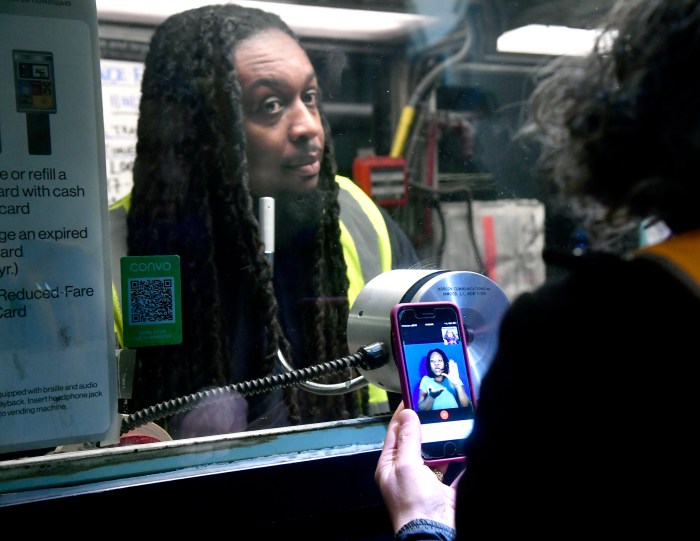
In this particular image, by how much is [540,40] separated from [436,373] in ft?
3.00

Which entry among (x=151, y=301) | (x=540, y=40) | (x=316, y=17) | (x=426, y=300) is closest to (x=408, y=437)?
(x=426, y=300)

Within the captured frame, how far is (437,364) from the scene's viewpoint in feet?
3.95

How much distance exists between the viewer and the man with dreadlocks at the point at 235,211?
1.36 meters

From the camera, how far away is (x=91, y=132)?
3.72ft

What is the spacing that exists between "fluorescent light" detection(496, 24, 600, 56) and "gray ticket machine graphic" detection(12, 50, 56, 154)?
997mm

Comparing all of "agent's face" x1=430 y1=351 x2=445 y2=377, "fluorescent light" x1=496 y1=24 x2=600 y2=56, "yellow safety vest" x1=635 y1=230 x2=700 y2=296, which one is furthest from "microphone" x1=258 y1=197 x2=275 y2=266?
"yellow safety vest" x1=635 y1=230 x2=700 y2=296

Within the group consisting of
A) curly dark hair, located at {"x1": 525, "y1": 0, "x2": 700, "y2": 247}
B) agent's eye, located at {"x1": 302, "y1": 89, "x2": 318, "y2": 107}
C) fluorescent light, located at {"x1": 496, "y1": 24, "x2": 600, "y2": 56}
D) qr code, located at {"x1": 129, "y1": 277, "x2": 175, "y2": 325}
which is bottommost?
qr code, located at {"x1": 129, "y1": 277, "x2": 175, "y2": 325}

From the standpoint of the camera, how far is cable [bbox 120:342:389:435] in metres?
1.28

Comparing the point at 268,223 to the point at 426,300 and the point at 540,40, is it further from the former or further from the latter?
the point at 540,40

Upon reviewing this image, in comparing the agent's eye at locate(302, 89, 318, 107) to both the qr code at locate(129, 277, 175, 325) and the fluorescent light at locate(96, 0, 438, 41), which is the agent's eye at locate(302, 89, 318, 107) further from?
the qr code at locate(129, 277, 175, 325)

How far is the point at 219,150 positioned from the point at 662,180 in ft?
2.95

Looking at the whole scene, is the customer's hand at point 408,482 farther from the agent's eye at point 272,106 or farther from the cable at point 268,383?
the agent's eye at point 272,106

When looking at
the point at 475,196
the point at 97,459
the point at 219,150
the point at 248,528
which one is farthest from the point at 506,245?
the point at 97,459

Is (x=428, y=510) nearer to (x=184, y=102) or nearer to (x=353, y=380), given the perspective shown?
(x=353, y=380)
